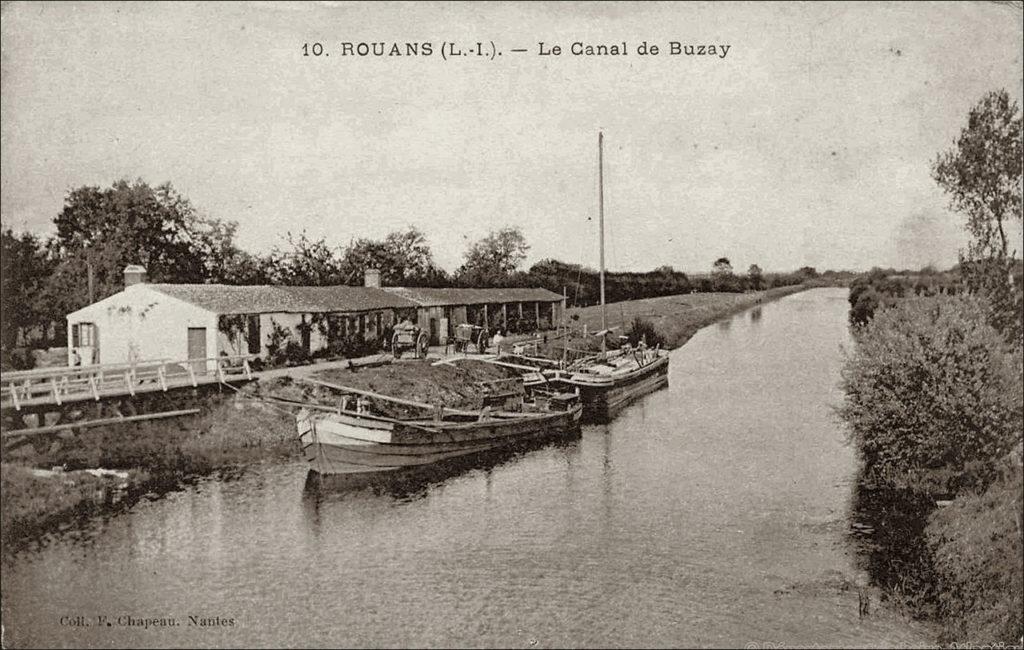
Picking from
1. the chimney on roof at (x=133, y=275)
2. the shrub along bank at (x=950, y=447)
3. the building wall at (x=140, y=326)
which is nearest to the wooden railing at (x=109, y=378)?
the building wall at (x=140, y=326)

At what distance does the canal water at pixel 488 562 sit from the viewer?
13102mm

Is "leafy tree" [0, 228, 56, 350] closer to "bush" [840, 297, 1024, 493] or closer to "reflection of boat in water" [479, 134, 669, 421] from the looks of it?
"reflection of boat in water" [479, 134, 669, 421]

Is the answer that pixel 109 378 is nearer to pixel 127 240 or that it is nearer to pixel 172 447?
pixel 172 447

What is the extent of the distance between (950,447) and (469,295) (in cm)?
2980

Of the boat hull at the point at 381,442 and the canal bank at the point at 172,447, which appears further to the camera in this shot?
the boat hull at the point at 381,442

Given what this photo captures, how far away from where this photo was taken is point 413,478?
2288 centimetres

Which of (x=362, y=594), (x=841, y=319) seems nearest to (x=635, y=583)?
(x=362, y=594)

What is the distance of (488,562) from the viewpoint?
52.2ft

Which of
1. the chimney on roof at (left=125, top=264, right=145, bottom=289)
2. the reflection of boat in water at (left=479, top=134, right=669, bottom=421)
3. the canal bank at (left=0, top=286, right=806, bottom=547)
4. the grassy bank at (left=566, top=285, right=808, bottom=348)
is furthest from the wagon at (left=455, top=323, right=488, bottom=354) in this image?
the chimney on roof at (left=125, top=264, right=145, bottom=289)

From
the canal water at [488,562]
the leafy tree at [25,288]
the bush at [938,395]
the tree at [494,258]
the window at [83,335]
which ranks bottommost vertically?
the canal water at [488,562]

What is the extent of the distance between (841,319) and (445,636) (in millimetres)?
55596

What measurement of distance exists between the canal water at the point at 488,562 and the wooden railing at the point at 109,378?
14.0 ft

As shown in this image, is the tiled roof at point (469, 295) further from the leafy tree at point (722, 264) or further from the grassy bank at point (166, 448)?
the leafy tree at point (722, 264)

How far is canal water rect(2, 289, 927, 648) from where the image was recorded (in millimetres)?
13102
